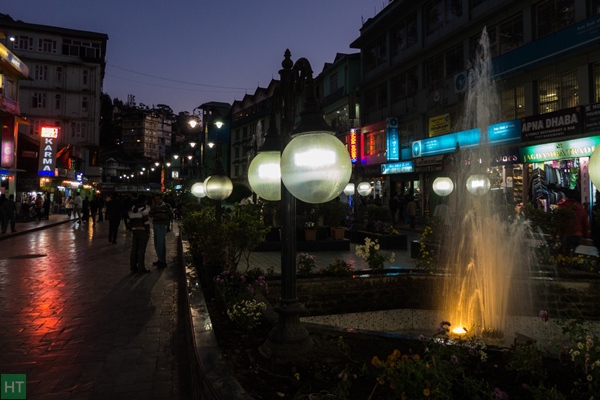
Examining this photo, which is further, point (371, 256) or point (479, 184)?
point (479, 184)

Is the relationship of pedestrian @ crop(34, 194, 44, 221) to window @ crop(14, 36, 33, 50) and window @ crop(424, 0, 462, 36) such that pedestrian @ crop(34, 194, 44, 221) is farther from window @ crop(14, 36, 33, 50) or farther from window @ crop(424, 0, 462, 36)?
window @ crop(424, 0, 462, 36)

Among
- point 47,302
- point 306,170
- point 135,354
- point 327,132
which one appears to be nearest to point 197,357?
point 135,354

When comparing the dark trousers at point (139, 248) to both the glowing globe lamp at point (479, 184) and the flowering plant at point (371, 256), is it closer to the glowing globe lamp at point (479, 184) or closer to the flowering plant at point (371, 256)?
the flowering plant at point (371, 256)

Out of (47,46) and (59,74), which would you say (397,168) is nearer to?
Result: (59,74)

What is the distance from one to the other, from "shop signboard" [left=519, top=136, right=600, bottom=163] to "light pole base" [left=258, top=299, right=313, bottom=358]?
14634 mm

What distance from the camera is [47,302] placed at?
23.9 feet

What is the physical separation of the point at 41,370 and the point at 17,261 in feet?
29.8

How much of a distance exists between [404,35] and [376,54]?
3583 millimetres

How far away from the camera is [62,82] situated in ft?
143

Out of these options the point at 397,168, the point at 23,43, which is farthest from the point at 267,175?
the point at 23,43

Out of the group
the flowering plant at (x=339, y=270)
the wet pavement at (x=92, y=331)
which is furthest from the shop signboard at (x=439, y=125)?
the wet pavement at (x=92, y=331)

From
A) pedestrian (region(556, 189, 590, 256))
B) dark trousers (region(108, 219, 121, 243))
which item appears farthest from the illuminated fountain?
dark trousers (region(108, 219, 121, 243))

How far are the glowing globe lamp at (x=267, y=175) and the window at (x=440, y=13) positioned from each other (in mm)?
22496
